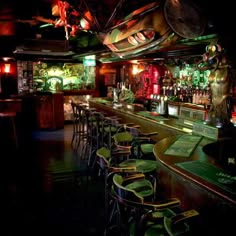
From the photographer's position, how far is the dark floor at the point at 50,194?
11.1 feet

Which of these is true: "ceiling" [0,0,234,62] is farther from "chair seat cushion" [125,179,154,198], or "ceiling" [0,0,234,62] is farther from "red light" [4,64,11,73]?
"red light" [4,64,11,73]

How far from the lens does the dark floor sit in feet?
11.1

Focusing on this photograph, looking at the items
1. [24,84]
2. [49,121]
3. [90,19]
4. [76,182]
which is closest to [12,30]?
[90,19]

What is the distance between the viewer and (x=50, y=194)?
4320 millimetres

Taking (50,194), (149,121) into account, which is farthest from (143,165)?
(50,194)

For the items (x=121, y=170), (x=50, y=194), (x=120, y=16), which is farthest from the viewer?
(x=120, y=16)

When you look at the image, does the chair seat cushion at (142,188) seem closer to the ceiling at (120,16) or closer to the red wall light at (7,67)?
the ceiling at (120,16)

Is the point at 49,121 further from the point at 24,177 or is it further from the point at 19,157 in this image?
the point at 24,177

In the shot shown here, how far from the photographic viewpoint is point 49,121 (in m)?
9.59

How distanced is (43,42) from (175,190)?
7.36m

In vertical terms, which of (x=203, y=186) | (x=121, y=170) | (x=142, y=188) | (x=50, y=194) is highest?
(x=203, y=186)

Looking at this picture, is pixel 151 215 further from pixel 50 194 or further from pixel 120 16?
pixel 120 16

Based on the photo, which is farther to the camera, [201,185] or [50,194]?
[50,194]

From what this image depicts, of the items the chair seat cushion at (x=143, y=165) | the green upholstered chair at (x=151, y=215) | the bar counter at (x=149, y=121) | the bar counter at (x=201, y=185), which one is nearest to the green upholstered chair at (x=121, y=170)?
the chair seat cushion at (x=143, y=165)
